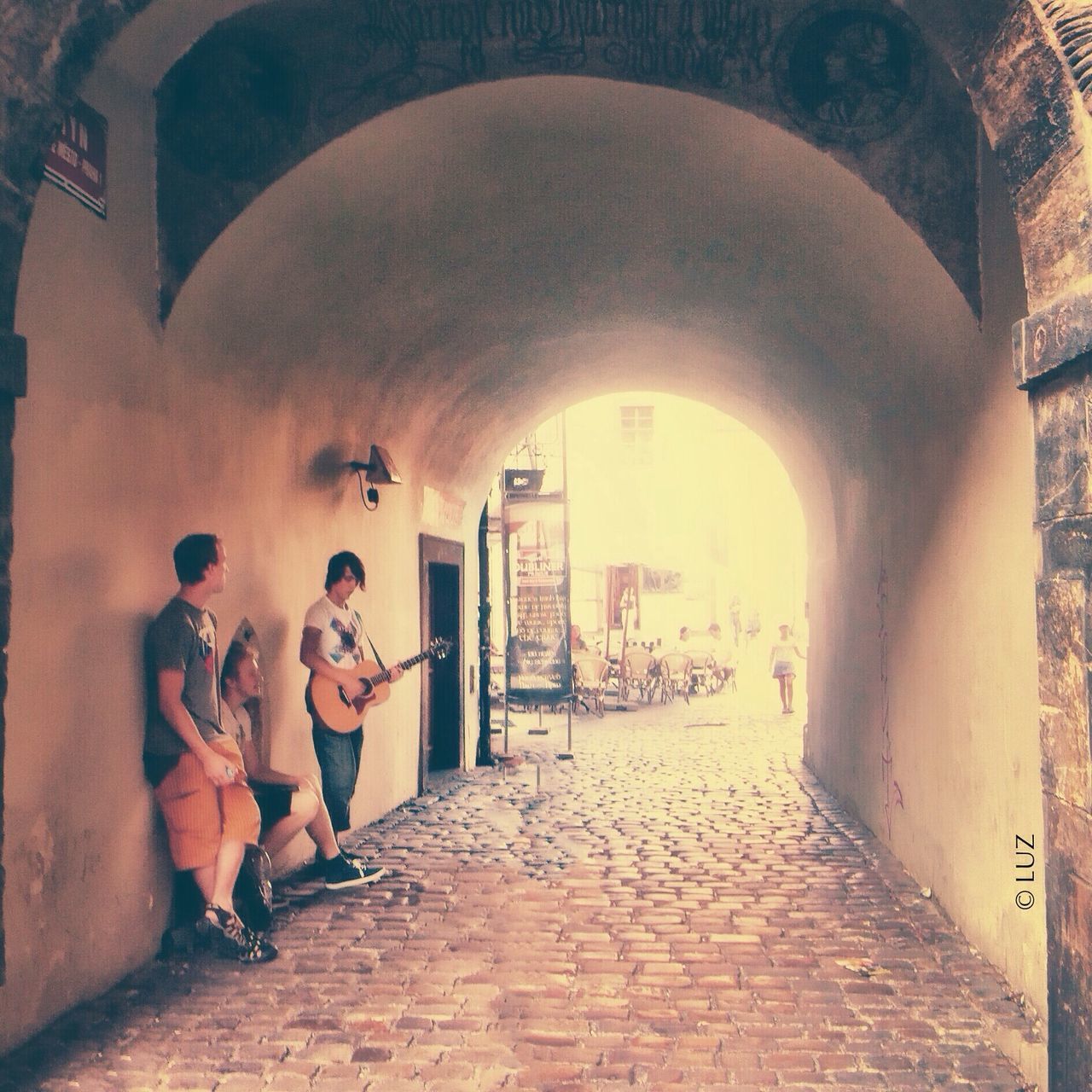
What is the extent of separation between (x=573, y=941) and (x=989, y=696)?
7.09 feet

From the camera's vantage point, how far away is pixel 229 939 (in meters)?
5.05

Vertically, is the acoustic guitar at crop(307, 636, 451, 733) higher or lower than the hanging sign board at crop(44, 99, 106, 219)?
lower

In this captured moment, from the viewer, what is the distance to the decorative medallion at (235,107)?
5160mm

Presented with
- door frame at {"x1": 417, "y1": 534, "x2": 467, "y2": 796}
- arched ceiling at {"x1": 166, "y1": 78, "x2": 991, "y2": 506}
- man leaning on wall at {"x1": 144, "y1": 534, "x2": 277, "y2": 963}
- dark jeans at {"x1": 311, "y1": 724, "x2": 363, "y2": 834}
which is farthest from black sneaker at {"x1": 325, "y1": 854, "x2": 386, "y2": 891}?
door frame at {"x1": 417, "y1": 534, "x2": 467, "y2": 796}

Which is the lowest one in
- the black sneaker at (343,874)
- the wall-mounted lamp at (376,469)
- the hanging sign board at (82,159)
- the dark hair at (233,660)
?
the black sneaker at (343,874)

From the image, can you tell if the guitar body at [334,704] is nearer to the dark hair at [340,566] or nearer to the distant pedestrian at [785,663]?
the dark hair at [340,566]

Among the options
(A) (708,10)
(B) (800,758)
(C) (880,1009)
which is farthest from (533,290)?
(B) (800,758)

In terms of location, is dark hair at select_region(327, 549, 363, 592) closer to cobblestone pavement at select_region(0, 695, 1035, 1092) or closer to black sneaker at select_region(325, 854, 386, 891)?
black sneaker at select_region(325, 854, 386, 891)

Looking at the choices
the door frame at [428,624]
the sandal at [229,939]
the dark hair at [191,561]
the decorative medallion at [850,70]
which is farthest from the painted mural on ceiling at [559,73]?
the door frame at [428,624]

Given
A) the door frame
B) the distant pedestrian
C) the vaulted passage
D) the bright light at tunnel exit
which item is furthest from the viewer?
the bright light at tunnel exit

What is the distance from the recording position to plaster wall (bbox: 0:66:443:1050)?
13.6 feet

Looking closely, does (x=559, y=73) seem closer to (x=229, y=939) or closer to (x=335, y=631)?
(x=335, y=631)

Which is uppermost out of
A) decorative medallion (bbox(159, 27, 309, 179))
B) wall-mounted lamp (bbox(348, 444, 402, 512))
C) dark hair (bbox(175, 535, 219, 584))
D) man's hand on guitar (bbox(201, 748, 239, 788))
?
decorative medallion (bbox(159, 27, 309, 179))

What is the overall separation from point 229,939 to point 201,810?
563 millimetres
